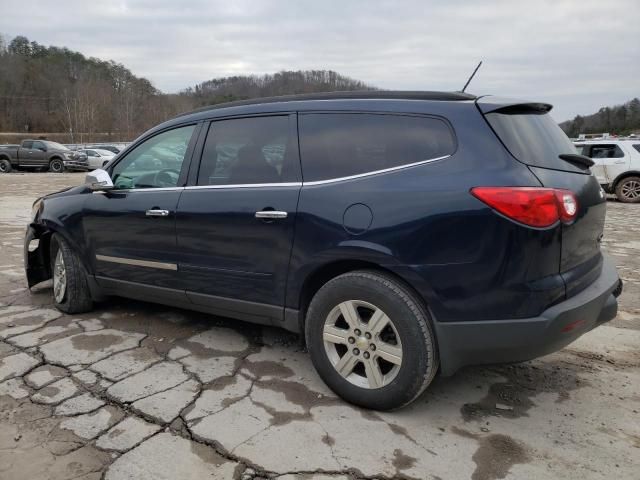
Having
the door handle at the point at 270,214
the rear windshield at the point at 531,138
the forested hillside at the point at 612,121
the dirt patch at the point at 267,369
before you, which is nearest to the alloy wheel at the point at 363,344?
the dirt patch at the point at 267,369

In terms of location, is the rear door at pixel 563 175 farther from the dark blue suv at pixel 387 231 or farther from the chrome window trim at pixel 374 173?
the chrome window trim at pixel 374 173

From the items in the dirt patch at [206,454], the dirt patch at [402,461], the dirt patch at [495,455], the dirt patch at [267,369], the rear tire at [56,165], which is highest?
the rear tire at [56,165]

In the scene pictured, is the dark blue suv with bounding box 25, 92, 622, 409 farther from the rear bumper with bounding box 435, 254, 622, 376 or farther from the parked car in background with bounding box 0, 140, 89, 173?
the parked car in background with bounding box 0, 140, 89, 173

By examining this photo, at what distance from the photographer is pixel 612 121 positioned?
217 feet

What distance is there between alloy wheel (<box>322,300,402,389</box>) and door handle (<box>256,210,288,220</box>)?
2.03ft

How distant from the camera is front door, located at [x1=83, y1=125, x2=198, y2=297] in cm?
354

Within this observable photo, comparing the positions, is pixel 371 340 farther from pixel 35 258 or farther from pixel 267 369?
pixel 35 258

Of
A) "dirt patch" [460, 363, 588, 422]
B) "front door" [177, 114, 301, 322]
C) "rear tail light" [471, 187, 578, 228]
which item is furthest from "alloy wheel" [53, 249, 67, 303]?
"rear tail light" [471, 187, 578, 228]

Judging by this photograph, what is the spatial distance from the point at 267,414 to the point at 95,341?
1.69 m

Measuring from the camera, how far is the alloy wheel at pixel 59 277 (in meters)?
4.23

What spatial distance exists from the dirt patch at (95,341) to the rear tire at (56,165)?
2452 cm

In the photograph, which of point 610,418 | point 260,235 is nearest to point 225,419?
point 260,235

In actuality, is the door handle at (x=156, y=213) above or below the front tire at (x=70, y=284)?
above

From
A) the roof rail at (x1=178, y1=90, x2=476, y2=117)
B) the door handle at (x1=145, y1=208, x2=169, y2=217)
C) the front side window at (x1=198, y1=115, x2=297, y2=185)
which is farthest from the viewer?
the door handle at (x1=145, y1=208, x2=169, y2=217)
